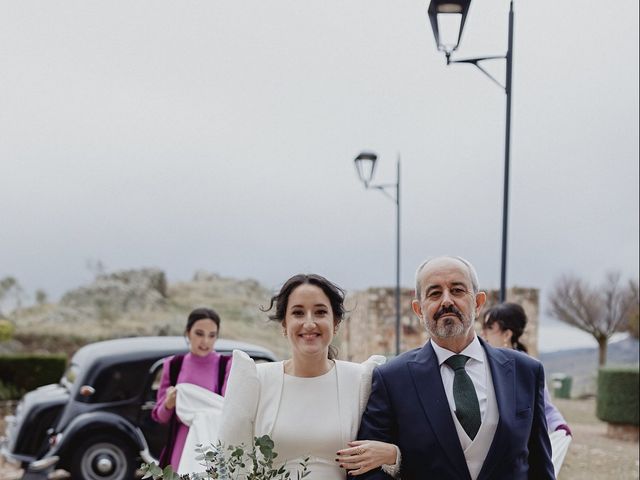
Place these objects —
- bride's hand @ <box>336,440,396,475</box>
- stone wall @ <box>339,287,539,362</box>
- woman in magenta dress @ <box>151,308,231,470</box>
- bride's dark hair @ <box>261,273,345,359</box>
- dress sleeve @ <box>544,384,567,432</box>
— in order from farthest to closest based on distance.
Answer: stone wall @ <box>339,287,539,362</box>
woman in magenta dress @ <box>151,308,231,470</box>
dress sleeve @ <box>544,384,567,432</box>
bride's dark hair @ <box>261,273,345,359</box>
bride's hand @ <box>336,440,396,475</box>

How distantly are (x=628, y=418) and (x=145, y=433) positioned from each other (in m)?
9.45

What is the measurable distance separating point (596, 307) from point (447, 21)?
27947 millimetres

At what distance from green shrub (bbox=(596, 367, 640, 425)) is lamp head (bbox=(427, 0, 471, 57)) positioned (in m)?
9.37

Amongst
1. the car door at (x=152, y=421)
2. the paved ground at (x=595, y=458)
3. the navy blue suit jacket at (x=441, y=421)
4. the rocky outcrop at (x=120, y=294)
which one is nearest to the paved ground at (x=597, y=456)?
the paved ground at (x=595, y=458)

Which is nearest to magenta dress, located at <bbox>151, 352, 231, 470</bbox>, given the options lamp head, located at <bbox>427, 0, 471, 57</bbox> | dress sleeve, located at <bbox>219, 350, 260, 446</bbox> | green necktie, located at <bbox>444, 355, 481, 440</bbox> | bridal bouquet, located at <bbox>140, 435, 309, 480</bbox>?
dress sleeve, located at <bbox>219, 350, 260, 446</bbox>

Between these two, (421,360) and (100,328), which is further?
(100,328)

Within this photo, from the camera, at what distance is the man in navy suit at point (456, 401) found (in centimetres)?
285

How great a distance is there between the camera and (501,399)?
291cm

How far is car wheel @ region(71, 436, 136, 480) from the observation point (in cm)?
869

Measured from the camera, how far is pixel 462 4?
7.28 m

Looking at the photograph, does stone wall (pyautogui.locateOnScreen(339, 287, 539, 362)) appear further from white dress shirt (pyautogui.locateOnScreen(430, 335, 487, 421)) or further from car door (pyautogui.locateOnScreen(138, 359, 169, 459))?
white dress shirt (pyautogui.locateOnScreen(430, 335, 487, 421))

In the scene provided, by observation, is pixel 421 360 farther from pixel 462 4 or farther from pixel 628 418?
pixel 628 418

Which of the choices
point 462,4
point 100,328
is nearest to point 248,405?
point 462,4

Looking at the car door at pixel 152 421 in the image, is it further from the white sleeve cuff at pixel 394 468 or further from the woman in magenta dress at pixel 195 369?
the white sleeve cuff at pixel 394 468
